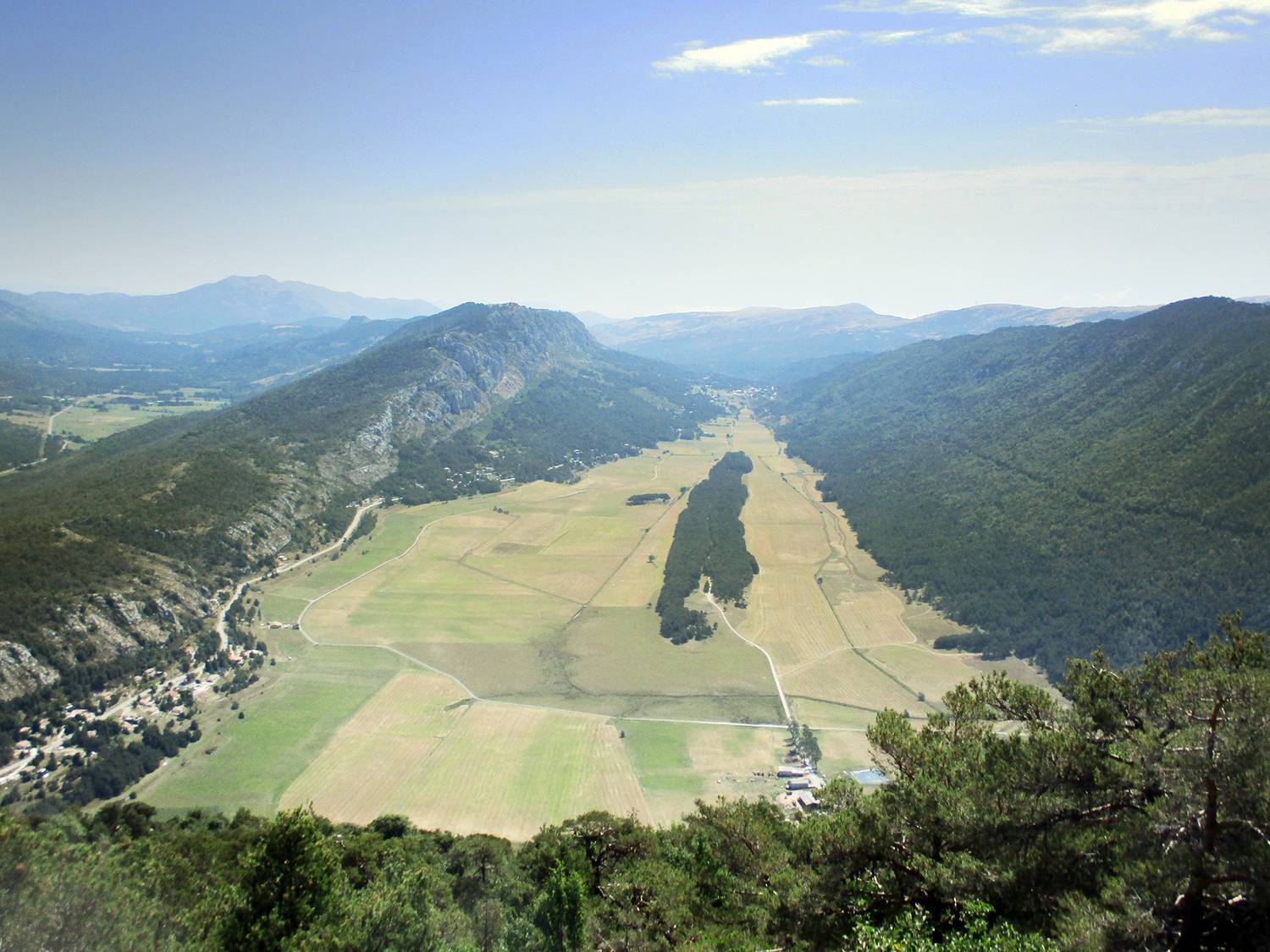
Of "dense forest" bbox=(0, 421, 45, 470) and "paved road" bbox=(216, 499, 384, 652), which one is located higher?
"dense forest" bbox=(0, 421, 45, 470)

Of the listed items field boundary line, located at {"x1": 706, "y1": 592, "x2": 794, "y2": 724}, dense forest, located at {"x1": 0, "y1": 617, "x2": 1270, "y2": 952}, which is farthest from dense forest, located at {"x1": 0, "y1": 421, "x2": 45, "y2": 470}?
dense forest, located at {"x1": 0, "y1": 617, "x2": 1270, "y2": 952}

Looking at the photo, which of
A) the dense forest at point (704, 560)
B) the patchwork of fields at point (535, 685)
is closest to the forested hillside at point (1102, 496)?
the patchwork of fields at point (535, 685)

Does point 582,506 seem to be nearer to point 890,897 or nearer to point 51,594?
point 51,594

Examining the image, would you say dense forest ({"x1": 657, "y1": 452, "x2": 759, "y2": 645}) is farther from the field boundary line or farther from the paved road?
the paved road

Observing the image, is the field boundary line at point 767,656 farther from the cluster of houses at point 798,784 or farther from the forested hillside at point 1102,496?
the forested hillside at point 1102,496

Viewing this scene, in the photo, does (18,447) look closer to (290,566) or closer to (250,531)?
(250,531)

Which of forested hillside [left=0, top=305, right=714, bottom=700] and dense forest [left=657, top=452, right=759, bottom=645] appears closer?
forested hillside [left=0, top=305, right=714, bottom=700]

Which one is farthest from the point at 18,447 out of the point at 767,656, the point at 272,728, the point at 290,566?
the point at 767,656
